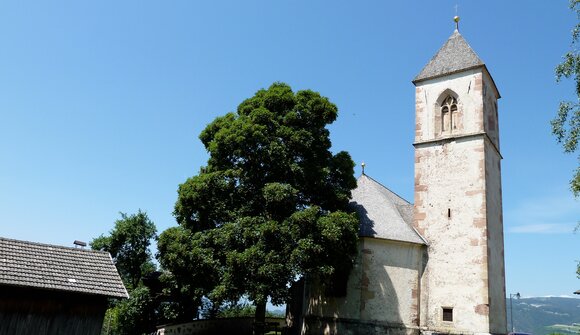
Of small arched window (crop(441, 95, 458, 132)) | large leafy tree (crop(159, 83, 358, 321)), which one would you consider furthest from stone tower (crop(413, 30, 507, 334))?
large leafy tree (crop(159, 83, 358, 321))

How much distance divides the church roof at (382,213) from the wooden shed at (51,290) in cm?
1173

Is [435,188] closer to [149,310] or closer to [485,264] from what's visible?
[485,264]

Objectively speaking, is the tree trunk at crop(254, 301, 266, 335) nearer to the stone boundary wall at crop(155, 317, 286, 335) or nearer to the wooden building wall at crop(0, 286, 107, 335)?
the stone boundary wall at crop(155, 317, 286, 335)

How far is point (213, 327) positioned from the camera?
24031 mm

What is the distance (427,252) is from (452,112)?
7488 mm

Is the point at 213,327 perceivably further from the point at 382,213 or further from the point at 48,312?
the point at 48,312

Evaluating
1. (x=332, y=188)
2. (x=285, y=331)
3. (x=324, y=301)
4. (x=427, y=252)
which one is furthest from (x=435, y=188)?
(x=285, y=331)

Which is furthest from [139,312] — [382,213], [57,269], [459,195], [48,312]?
[459,195]

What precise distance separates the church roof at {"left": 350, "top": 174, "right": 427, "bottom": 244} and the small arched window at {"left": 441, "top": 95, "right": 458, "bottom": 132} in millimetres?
4677

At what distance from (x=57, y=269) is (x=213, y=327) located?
35.3 ft

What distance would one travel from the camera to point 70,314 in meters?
14.7

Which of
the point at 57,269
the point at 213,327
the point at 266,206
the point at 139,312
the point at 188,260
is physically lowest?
the point at 213,327

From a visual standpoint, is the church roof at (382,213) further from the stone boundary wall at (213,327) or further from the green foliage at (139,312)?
the green foliage at (139,312)

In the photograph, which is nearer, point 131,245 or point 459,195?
point 459,195
